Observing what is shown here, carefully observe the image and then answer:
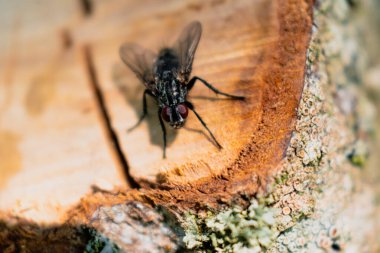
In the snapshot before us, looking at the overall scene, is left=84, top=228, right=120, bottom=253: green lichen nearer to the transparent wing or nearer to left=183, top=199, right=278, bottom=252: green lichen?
left=183, top=199, right=278, bottom=252: green lichen

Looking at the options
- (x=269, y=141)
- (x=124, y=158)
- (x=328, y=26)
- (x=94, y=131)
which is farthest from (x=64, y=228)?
(x=328, y=26)

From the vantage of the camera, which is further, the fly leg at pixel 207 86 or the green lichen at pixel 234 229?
the fly leg at pixel 207 86

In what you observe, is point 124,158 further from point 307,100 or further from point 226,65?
point 307,100

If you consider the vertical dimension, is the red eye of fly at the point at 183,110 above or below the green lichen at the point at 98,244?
above

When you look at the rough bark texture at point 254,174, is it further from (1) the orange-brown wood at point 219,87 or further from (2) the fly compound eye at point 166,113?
(2) the fly compound eye at point 166,113

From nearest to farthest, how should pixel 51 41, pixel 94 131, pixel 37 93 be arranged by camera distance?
pixel 94 131 → pixel 37 93 → pixel 51 41

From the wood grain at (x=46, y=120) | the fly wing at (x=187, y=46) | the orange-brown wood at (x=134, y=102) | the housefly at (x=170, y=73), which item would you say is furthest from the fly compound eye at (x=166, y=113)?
the wood grain at (x=46, y=120)
